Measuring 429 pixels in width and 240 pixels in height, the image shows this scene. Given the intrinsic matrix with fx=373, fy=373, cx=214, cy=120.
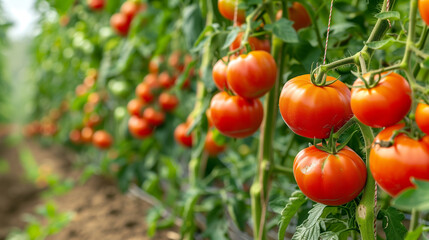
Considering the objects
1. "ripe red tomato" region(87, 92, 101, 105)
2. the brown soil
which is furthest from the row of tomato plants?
"ripe red tomato" region(87, 92, 101, 105)

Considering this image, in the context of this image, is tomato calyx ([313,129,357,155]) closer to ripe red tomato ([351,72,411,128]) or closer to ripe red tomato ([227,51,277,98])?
ripe red tomato ([351,72,411,128])

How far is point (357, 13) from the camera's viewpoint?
1.02 meters

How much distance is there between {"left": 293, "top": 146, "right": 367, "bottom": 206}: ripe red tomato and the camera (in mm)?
549

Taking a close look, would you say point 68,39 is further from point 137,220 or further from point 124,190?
point 137,220

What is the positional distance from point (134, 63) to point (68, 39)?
1.02m

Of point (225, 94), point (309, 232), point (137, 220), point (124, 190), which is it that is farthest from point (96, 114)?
point (309, 232)

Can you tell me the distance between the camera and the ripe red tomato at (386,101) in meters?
0.46

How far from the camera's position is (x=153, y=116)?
1939mm

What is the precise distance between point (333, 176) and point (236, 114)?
349mm

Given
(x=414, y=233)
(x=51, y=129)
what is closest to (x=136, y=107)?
(x=414, y=233)

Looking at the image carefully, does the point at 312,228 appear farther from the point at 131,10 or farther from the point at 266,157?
the point at 131,10

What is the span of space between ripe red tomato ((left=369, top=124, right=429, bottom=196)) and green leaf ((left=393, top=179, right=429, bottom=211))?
3cm

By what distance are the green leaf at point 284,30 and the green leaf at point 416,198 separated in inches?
17.2

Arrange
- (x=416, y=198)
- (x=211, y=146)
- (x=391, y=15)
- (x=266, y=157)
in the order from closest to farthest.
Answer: (x=416, y=198) → (x=391, y=15) → (x=266, y=157) → (x=211, y=146)
